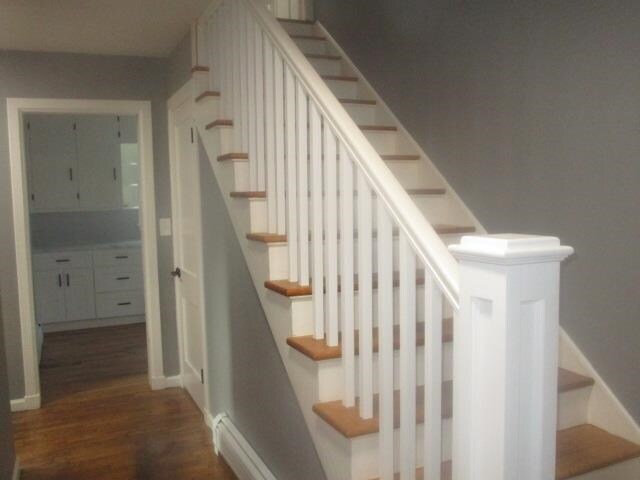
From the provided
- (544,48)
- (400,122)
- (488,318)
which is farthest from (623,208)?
(400,122)

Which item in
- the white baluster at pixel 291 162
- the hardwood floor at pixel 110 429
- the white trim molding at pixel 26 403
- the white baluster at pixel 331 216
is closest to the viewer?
the white baluster at pixel 331 216

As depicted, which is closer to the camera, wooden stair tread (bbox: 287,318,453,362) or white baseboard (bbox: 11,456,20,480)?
wooden stair tread (bbox: 287,318,453,362)

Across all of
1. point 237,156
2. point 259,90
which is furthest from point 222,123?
point 259,90

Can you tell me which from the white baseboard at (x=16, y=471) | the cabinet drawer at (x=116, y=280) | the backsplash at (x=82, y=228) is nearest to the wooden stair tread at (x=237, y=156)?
the white baseboard at (x=16, y=471)

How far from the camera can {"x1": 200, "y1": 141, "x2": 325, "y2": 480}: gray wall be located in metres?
2.31

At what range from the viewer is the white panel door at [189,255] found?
11.3ft

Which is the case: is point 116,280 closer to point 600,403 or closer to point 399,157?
point 399,157

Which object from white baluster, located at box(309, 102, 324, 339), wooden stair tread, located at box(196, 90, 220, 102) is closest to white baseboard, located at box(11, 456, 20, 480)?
white baluster, located at box(309, 102, 324, 339)

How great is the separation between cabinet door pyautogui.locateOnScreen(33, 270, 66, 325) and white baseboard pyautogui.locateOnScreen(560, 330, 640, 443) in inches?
→ 197

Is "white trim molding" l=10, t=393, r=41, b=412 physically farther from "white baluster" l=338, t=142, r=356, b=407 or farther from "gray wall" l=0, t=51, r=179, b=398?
"white baluster" l=338, t=142, r=356, b=407

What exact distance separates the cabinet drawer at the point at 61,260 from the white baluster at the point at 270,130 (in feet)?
13.6

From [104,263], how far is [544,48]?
4.93m

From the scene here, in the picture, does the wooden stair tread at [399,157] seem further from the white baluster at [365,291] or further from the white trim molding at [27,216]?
the white trim molding at [27,216]

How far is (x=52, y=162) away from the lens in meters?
5.86
